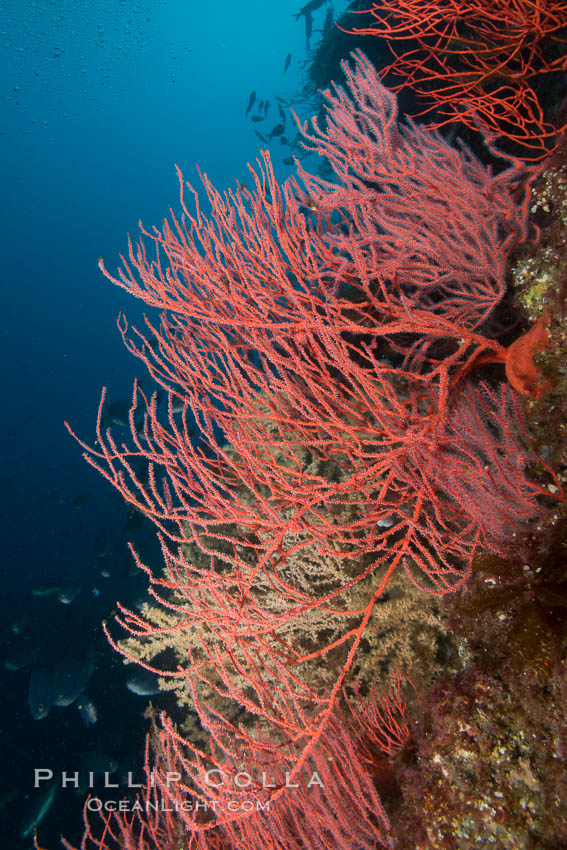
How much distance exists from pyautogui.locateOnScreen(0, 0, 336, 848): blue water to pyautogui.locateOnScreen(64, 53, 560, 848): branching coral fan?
7.17 metres

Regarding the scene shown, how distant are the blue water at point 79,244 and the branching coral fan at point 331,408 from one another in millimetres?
7165

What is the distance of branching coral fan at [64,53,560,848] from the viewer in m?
1.89

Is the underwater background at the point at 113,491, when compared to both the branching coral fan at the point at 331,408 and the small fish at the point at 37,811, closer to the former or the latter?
the small fish at the point at 37,811

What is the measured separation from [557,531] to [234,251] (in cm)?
255

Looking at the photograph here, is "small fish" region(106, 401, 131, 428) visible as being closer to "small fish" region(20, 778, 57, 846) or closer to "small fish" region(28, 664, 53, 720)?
"small fish" region(28, 664, 53, 720)

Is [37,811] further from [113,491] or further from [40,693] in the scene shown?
[113,491]

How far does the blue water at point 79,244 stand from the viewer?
1126 centimetres

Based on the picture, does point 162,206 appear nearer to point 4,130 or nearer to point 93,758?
point 4,130

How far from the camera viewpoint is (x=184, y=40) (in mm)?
89312

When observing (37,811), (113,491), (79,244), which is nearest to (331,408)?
(37,811)

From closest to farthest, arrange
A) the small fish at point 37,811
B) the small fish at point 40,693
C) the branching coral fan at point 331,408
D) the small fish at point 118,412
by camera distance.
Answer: the branching coral fan at point 331,408, the small fish at point 37,811, the small fish at point 40,693, the small fish at point 118,412

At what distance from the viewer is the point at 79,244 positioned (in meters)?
63.0

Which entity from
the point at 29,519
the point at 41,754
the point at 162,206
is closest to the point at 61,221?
the point at 162,206

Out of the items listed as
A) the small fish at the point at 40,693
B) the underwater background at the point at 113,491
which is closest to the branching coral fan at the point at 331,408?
the underwater background at the point at 113,491
